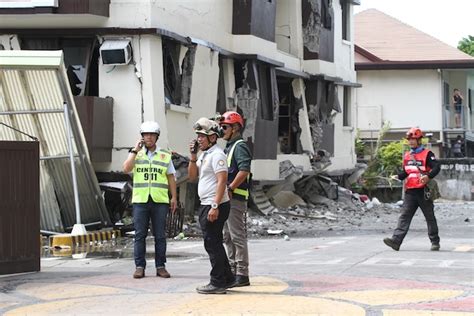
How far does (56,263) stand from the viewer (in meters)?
14.6

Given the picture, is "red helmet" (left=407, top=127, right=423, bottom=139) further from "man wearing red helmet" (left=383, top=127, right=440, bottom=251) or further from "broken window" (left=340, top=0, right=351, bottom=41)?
"broken window" (left=340, top=0, right=351, bottom=41)

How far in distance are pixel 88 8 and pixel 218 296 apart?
11443 mm

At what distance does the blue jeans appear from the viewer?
39.4 ft

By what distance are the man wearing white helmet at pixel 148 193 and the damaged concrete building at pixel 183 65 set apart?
28.6ft

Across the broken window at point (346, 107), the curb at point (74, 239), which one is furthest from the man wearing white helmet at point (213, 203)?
the broken window at point (346, 107)

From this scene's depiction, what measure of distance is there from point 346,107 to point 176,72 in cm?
1447

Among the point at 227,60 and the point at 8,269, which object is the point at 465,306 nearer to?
the point at 8,269

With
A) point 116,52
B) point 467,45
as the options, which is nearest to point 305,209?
point 116,52

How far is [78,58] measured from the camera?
21953mm

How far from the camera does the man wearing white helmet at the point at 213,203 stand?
10.5 m

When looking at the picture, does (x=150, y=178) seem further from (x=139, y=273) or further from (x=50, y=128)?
(x=50, y=128)

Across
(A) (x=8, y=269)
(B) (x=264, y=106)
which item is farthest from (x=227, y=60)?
(A) (x=8, y=269)

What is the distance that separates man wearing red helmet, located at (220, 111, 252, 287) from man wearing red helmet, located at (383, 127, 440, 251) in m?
5.05

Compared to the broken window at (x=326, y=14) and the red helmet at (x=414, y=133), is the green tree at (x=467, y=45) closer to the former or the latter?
the broken window at (x=326, y=14)
